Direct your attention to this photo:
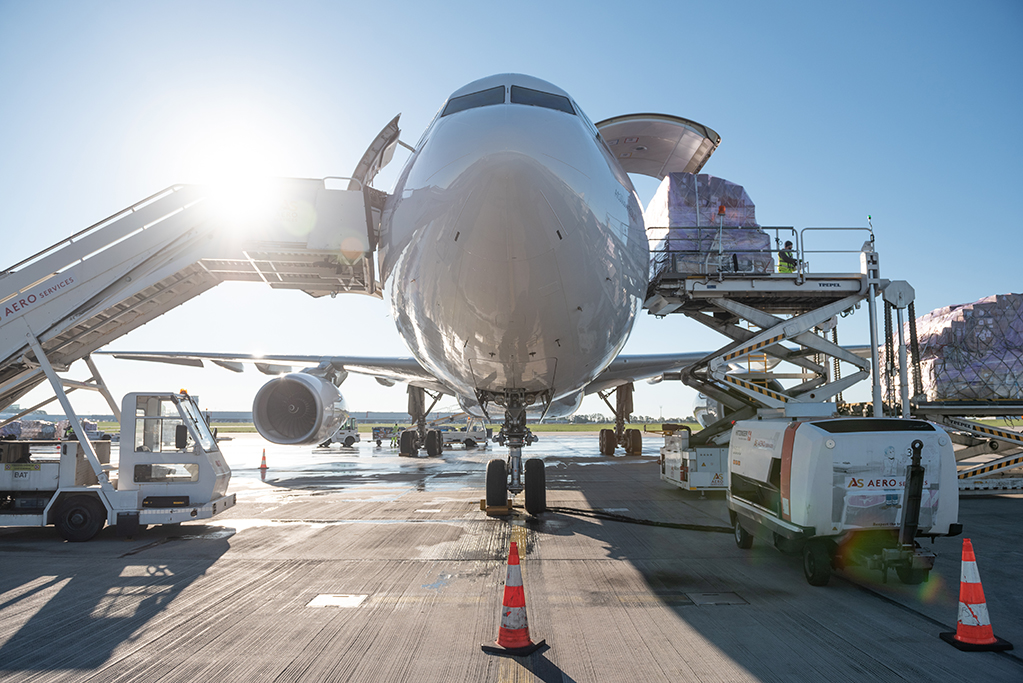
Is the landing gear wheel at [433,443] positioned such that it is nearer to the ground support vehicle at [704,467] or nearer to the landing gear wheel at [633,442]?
the landing gear wheel at [633,442]

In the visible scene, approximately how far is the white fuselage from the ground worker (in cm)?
564

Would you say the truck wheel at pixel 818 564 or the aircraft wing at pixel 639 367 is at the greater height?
the aircraft wing at pixel 639 367

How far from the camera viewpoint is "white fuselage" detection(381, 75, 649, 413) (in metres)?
4.77

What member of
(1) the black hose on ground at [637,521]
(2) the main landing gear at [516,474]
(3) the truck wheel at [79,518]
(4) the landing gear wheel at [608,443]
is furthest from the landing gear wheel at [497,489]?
(4) the landing gear wheel at [608,443]

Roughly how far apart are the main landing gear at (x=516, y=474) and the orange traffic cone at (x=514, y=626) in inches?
168

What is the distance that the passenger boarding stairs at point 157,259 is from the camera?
795 cm

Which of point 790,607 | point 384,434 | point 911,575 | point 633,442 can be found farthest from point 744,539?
point 384,434

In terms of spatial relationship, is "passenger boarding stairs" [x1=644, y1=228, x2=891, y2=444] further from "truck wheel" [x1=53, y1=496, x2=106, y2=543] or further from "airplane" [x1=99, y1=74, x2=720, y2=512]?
"truck wheel" [x1=53, y1=496, x2=106, y2=543]

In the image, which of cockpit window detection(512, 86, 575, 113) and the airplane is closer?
the airplane

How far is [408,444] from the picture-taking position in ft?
77.8

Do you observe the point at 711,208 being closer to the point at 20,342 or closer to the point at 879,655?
the point at 879,655

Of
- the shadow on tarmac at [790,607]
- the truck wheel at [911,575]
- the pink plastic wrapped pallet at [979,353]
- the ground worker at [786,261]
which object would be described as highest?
the ground worker at [786,261]

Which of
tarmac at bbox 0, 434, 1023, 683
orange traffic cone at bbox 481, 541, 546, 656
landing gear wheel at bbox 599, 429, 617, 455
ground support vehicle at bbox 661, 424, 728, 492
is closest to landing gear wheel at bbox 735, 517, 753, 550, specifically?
tarmac at bbox 0, 434, 1023, 683

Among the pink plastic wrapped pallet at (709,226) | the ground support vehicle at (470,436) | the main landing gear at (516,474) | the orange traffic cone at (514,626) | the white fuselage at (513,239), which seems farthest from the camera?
the ground support vehicle at (470,436)
